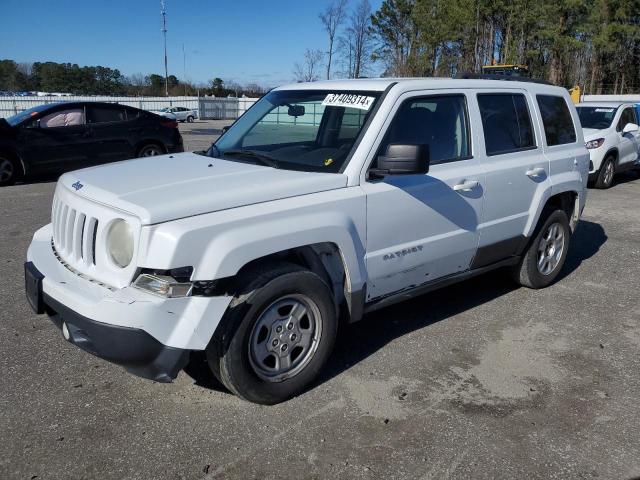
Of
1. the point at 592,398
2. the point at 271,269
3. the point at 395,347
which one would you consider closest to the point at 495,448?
the point at 592,398

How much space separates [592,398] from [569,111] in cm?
304

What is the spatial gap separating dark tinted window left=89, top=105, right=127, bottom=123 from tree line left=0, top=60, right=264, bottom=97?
66.0 meters

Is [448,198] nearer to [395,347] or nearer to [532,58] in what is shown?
[395,347]

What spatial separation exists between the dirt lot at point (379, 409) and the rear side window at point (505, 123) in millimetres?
1443

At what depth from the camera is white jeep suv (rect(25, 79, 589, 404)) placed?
2.83 m

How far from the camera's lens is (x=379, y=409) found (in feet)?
10.9

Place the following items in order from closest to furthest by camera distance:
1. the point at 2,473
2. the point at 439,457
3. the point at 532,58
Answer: the point at 2,473 → the point at 439,457 → the point at 532,58

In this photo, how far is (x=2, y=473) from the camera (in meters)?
2.69

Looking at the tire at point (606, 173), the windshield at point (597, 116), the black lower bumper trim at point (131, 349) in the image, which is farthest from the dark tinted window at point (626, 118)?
the black lower bumper trim at point (131, 349)

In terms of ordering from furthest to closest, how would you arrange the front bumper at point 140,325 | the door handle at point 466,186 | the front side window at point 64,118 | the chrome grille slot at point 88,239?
the front side window at point 64,118 → the door handle at point 466,186 → the chrome grille slot at point 88,239 → the front bumper at point 140,325

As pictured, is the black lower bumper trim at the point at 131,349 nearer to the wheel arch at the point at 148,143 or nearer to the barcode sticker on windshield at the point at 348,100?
the barcode sticker on windshield at the point at 348,100

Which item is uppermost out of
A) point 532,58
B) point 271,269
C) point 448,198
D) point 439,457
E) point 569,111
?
point 532,58

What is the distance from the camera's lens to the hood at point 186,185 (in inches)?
115

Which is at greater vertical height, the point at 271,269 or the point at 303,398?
the point at 271,269
